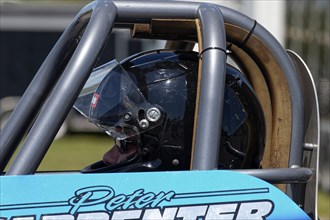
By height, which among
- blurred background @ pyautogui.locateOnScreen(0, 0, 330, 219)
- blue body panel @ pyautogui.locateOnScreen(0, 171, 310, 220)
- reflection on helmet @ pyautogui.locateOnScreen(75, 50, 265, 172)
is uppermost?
blurred background @ pyautogui.locateOnScreen(0, 0, 330, 219)

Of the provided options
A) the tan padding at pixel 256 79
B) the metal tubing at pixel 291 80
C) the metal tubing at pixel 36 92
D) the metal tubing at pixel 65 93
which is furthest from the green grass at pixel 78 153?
the metal tubing at pixel 65 93

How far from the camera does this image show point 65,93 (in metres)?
2.37

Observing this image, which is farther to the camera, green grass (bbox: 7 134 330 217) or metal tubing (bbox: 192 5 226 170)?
green grass (bbox: 7 134 330 217)

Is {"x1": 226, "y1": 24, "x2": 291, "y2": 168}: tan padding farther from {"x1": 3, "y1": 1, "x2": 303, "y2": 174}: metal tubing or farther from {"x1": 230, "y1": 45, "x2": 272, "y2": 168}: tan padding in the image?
{"x1": 230, "y1": 45, "x2": 272, "y2": 168}: tan padding

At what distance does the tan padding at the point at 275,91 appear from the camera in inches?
A: 106

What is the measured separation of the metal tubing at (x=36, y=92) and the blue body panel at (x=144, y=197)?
0.49 m

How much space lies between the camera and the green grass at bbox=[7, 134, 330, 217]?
9.74 m

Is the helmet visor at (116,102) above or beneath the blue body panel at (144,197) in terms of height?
above

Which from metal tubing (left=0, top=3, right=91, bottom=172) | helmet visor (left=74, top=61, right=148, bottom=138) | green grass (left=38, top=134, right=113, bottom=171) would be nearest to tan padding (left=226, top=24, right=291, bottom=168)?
helmet visor (left=74, top=61, right=148, bottom=138)

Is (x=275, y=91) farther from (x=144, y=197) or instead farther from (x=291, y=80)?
(x=144, y=197)

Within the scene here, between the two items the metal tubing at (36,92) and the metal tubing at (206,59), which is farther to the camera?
the metal tubing at (36,92)

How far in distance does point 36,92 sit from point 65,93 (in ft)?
1.34

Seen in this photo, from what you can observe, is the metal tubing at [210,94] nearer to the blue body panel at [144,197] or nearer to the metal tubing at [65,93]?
the blue body panel at [144,197]

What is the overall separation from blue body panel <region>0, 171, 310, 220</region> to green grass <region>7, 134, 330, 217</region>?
549 cm
